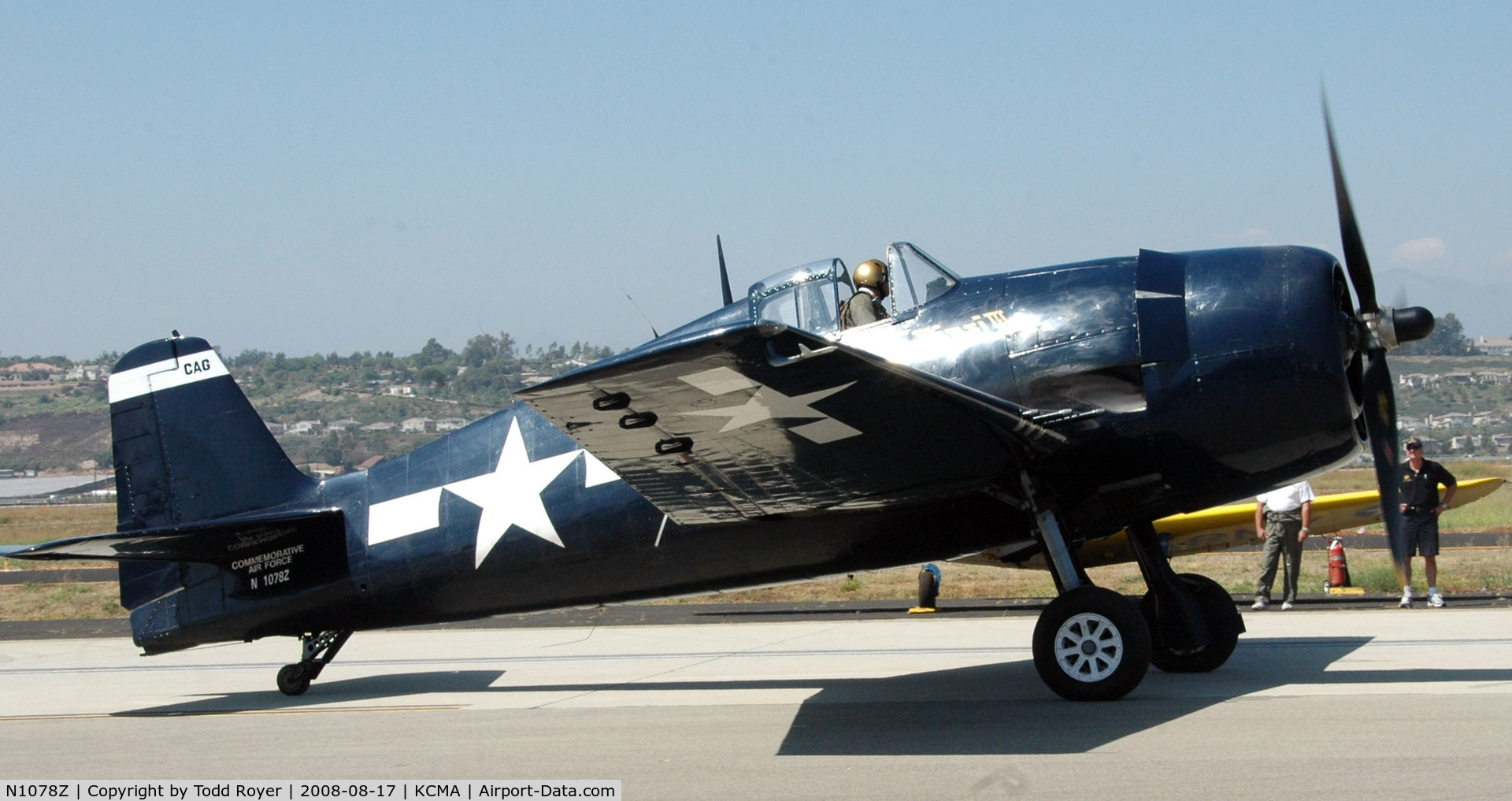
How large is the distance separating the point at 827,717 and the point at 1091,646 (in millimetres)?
1585

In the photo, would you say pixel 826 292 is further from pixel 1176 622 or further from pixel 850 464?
pixel 1176 622

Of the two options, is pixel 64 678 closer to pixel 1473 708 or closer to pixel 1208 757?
pixel 1208 757

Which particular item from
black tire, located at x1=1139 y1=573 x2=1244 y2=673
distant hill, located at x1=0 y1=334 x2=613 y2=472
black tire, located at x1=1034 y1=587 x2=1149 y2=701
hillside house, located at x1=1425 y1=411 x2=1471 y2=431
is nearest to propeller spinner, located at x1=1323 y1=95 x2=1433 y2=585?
black tire, located at x1=1139 y1=573 x2=1244 y2=673

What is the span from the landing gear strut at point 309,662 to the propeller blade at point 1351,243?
740cm

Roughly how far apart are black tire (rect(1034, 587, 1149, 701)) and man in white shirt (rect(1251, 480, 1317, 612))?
6.47m

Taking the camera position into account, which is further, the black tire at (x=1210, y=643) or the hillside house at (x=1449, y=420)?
the hillside house at (x=1449, y=420)

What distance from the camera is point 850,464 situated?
24.3 ft

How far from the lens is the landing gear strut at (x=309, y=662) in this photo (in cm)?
1001

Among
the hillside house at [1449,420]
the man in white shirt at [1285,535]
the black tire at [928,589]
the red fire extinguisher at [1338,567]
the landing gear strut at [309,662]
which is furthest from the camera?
the hillside house at [1449,420]

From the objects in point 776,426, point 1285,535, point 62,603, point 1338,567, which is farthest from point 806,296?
point 62,603

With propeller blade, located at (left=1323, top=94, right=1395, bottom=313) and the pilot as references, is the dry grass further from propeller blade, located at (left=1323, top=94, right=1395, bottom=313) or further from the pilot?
propeller blade, located at (left=1323, top=94, right=1395, bottom=313)
